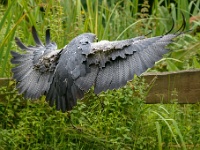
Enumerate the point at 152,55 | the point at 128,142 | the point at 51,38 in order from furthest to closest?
1. the point at 51,38
2. the point at 128,142
3. the point at 152,55

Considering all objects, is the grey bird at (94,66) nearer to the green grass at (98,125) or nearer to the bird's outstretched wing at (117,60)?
the bird's outstretched wing at (117,60)

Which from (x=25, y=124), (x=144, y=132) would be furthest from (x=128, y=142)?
(x=25, y=124)

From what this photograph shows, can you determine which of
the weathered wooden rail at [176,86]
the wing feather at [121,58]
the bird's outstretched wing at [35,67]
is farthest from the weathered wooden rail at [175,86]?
the wing feather at [121,58]

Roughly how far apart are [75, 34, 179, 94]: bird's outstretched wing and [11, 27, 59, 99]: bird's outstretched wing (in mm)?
338

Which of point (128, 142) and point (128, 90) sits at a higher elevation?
point (128, 90)

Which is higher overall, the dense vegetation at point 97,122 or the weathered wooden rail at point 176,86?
the weathered wooden rail at point 176,86

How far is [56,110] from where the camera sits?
14.8 ft

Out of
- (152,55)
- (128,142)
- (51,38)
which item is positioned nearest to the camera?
(152,55)

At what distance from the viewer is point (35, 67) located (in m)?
4.79

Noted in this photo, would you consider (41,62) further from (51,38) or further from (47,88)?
(51,38)

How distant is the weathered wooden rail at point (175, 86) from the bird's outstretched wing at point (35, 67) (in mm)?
184

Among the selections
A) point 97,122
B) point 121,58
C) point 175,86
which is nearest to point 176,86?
point 175,86

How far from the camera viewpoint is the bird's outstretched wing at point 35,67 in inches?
181

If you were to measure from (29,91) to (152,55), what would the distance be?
976 millimetres
